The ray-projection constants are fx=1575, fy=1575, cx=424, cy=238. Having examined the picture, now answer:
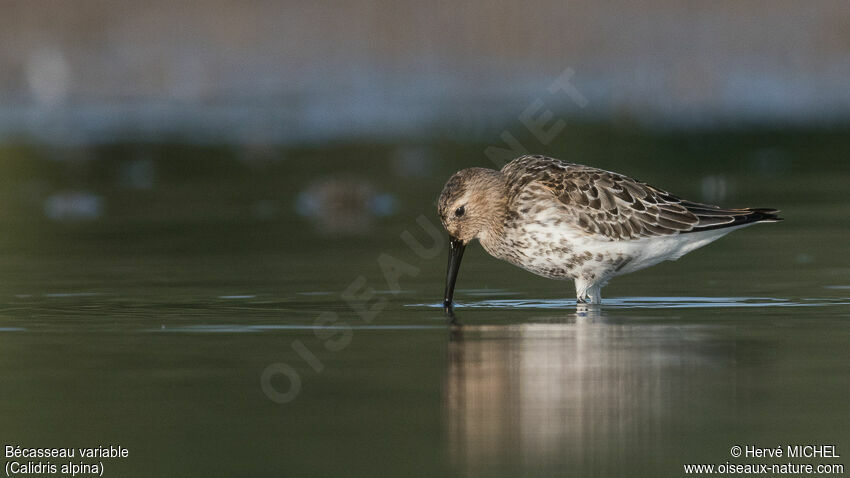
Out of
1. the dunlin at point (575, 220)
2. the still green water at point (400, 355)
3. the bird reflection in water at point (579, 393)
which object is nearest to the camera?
the bird reflection in water at point (579, 393)

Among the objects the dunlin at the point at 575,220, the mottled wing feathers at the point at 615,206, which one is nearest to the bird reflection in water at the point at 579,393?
the dunlin at the point at 575,220

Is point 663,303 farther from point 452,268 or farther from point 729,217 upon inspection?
point 452,268

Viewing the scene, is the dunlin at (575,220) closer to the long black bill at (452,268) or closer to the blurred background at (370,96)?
the long black bill at (452,268)

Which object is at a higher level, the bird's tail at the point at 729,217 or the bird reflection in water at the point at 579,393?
the bird's tail at the point at 729,217

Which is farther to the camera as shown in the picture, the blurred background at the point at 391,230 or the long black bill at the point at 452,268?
the long black bill at the point at 452,268

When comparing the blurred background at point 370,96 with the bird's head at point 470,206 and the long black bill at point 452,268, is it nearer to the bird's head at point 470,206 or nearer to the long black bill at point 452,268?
the long black bill at point 452,268

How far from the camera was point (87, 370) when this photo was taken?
31.0 feet

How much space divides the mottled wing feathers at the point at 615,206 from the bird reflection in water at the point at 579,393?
126 cm

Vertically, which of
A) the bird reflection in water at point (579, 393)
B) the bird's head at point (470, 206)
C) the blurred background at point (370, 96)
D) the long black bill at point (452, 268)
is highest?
the blurred background at point (370, 96)

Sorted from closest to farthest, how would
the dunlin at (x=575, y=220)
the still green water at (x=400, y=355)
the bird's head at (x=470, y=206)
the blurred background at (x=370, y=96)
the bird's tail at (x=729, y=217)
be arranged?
the still green water at (x=400, y=355), the dunlin at (x=575, y=220), the bird's tail at (x=729, y=217), the bird's head at (x=470, y=206), the blurred background at (x=370, y=96)

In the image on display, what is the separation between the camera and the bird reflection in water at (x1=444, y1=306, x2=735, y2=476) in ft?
24.3

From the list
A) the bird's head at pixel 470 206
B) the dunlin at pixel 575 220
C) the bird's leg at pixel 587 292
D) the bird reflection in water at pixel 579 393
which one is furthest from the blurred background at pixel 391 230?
the bird's head at pixel 470 206

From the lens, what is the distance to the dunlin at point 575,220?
11984 mm

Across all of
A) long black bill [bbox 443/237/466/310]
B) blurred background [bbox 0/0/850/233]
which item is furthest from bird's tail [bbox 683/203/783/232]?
blurred background [bbox 0/0/850/233]
